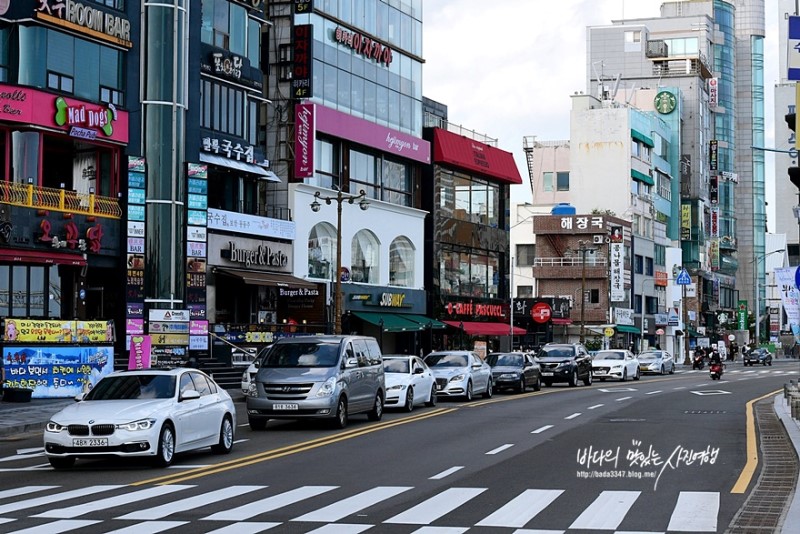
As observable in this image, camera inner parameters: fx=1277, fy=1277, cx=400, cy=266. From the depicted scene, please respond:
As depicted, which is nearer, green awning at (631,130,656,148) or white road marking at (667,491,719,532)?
white road marking at (667,491,719,532)

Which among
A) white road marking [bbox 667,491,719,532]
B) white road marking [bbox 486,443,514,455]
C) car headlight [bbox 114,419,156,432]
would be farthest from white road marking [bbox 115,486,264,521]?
white road marking [bbox 486,443,514,455]

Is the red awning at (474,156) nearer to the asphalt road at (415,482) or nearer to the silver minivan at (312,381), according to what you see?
the silver minivan at (312,381)

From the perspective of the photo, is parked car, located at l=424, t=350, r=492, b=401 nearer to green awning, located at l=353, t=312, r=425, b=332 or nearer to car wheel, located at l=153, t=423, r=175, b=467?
car wheel, located at l=153, t=423, r=175, b=467

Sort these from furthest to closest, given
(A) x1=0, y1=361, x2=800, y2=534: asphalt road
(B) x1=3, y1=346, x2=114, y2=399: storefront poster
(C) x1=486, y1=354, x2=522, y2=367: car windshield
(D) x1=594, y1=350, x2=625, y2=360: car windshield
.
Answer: (D) x1=594, y1=350, x2=625, y2=360: car windshield < (C) x1=486, y1=354, x2=522, y2=367: car windshield < (B) x1=3, y1=346, x2=114, y2=399: storefront poster < (A) x1=0, y1=361, x2=800, y2=534: asphalt road

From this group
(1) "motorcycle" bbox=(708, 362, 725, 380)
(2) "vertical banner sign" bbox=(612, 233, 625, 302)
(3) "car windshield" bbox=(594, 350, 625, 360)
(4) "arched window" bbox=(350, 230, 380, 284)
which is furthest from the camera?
(2) "vertical banner sign" bbox=(612, 233, 625, 302)

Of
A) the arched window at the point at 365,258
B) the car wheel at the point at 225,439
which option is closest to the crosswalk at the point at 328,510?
the car wheel at the point at 225,439

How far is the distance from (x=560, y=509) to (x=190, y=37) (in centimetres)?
3641

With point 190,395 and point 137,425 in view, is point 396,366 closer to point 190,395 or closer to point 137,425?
point 190,395

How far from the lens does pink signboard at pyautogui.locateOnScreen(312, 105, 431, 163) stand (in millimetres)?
56750

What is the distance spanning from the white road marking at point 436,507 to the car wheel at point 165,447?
491cm

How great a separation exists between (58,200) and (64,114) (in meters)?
2.84

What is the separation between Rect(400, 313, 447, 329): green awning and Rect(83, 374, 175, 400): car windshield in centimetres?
4409

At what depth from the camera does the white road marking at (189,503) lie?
13.6m

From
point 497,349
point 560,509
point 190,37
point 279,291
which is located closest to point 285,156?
point 279,291
